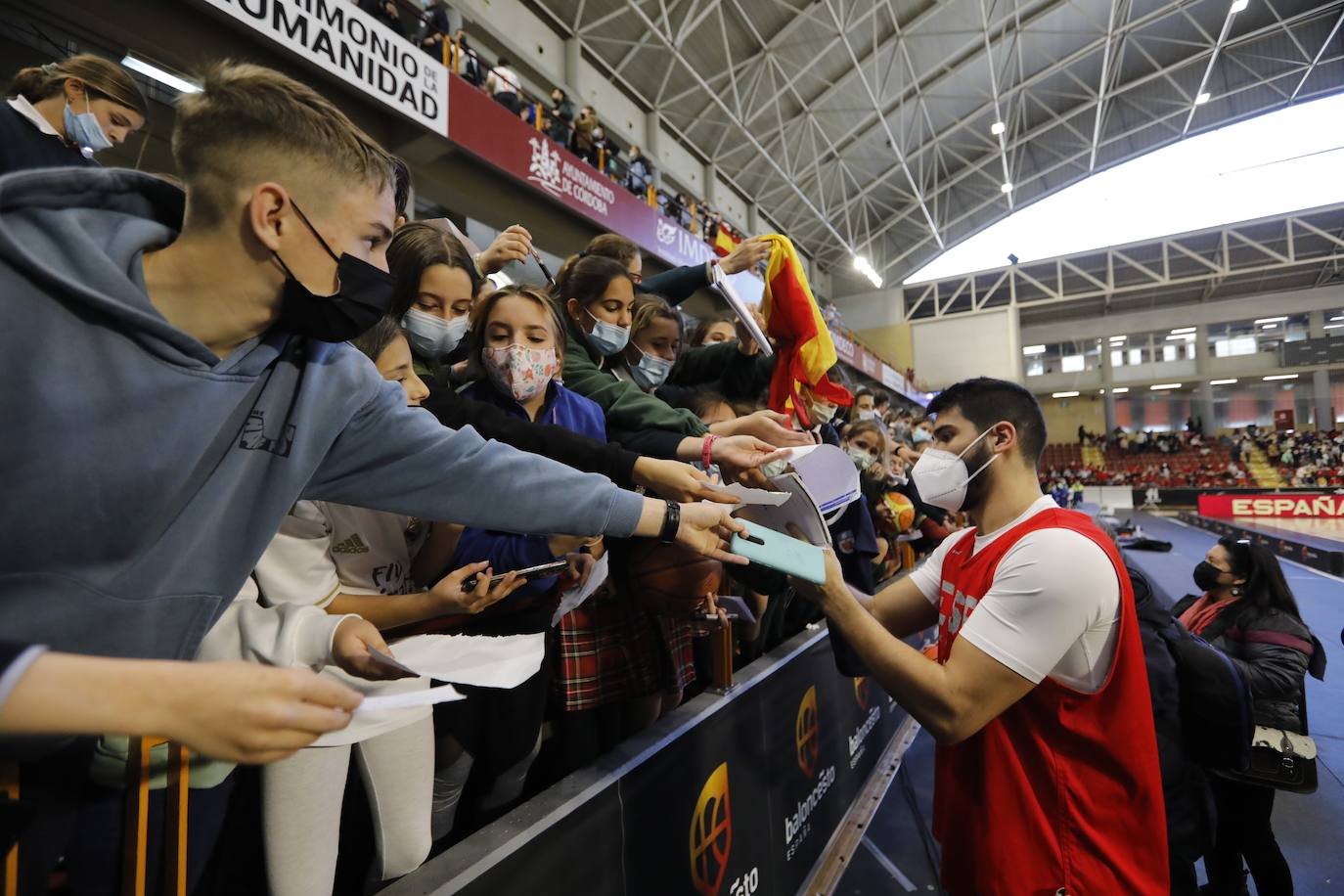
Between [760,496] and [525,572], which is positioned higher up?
[760,496]

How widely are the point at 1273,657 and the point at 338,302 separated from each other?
3.80 m

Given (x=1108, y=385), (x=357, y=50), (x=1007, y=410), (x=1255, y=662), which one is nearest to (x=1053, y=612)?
(x=1007, y=410)

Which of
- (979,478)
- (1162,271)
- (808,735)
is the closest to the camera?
(979,478)

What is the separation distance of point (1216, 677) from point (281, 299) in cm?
225

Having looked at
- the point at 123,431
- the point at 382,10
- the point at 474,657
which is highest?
the point at 382,10

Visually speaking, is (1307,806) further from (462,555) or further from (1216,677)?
(462,555)

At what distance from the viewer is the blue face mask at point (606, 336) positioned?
198 centimetres

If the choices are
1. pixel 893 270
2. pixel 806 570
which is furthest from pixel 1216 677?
pixel 893 270

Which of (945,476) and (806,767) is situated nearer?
(945,476)

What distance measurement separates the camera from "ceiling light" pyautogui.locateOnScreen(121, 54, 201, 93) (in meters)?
4.85

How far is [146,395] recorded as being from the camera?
2.34 ft

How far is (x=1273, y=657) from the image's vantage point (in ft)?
8.76

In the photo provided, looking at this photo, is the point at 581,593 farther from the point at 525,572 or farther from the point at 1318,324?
the point at 1318,324

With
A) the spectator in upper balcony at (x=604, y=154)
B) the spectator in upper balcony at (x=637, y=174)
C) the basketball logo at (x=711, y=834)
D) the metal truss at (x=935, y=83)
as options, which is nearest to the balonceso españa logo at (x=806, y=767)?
the basketball logo at (x=711, y=834)
